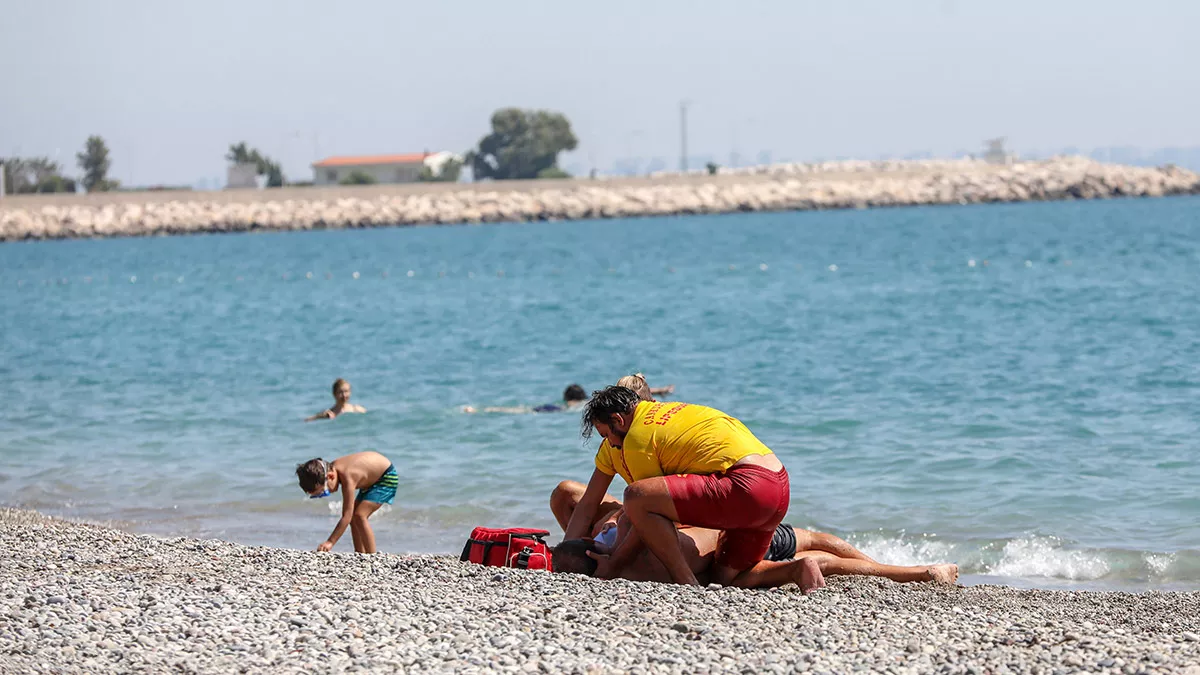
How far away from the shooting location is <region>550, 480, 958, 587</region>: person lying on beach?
7.62 meters

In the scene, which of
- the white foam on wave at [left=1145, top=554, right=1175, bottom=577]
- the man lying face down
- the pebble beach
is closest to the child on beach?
the pebble beach

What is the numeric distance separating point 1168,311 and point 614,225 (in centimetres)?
6499

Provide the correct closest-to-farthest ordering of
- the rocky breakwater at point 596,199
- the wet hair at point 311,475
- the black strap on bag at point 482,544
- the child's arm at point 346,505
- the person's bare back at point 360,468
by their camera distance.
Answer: the black strap on bag at point 482,544 → the wet hair at point 311,475 → the child's arm at point 346,505 → the person's bare back at point 360,468 → the rocky breakwater at point 596,199

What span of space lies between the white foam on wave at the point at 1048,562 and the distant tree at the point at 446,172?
117472 mm

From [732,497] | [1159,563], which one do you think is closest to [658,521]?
[732,497]

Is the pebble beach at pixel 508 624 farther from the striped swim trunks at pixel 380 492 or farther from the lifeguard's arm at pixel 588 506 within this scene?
the striped swim trunks at pixel 380 492

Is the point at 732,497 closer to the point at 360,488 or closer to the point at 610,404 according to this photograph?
the point at 610,404

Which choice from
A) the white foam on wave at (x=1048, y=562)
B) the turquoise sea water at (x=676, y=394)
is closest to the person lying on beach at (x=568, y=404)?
the turquoise sea water at (x=676, y=394)

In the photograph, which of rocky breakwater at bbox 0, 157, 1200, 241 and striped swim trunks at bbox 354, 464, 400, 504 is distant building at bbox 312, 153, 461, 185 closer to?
rocky breakwater at bbox 0, 157, 1200, 241

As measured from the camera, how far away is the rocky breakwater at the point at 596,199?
3580 inches

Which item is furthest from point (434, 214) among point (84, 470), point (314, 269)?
point (84, 470)

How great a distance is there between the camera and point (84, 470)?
14047 millimetres

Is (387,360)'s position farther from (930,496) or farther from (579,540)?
(579,540)

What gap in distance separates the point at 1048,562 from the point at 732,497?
3.45 m
